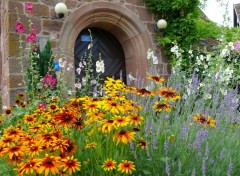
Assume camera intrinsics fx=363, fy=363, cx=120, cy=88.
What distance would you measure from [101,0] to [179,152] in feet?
16.3

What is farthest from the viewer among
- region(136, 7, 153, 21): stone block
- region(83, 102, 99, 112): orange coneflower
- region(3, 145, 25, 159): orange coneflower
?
region(136, 7, 153, 21): stone block

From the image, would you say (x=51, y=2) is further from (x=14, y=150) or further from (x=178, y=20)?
(x=14, y=150)

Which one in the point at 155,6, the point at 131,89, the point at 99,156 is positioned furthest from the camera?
the point at 155,6

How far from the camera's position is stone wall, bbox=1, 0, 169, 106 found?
18.9 ft

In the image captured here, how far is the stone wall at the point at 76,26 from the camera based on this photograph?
5.77 meters

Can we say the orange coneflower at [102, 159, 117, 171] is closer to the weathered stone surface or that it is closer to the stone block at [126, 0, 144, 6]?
the weathered stone surface

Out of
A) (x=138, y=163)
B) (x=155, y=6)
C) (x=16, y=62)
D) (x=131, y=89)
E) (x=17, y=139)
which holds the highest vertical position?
(x=155, y=6)

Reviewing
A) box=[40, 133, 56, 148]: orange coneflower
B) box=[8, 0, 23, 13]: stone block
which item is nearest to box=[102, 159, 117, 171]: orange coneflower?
box=[40, 133, 56, 148]: orange coneflower

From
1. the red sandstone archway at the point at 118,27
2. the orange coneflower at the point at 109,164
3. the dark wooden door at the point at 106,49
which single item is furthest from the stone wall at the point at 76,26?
the orange coneflower at the point at 109,164

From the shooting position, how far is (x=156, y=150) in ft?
6.87

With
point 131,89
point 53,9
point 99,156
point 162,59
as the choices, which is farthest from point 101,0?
point 99,156

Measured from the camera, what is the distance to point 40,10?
607 centimetres

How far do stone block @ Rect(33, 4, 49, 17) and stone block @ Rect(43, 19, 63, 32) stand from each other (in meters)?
0.12

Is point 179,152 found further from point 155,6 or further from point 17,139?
point 155,6
